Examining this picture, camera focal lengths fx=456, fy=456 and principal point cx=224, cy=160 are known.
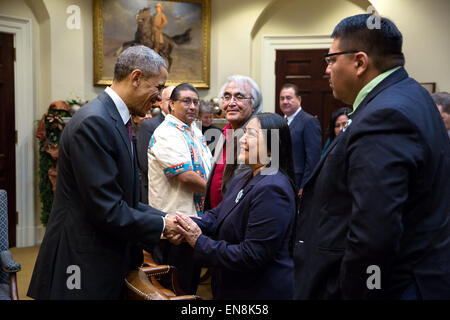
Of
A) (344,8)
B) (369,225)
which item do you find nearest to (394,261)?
(369,225)

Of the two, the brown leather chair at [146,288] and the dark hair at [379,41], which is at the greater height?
the dark hair at [379,41]

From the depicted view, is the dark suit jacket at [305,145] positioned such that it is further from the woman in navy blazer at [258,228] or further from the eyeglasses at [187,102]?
the woman in navy blazer at [258,228]

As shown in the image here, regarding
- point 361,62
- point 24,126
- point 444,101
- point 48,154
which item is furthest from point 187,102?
point 24,126

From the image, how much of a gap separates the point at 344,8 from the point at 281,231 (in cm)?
608

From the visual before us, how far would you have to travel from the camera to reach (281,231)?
6.83 ft

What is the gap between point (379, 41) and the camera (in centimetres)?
147

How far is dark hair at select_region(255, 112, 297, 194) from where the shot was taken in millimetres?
2225

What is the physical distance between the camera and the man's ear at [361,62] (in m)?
1.48

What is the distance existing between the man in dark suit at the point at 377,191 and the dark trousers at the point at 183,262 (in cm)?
143

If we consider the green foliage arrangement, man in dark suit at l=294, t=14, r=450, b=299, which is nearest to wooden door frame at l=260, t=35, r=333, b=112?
the green foliage arrangement

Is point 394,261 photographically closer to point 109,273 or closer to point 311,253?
point 311,253

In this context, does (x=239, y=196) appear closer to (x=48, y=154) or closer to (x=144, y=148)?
(x=144, y=148)

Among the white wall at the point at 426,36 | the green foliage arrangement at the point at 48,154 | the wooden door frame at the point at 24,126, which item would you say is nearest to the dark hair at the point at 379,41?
the green foliage arrangement at the point at 48,154

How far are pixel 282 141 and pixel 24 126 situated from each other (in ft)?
16.7
